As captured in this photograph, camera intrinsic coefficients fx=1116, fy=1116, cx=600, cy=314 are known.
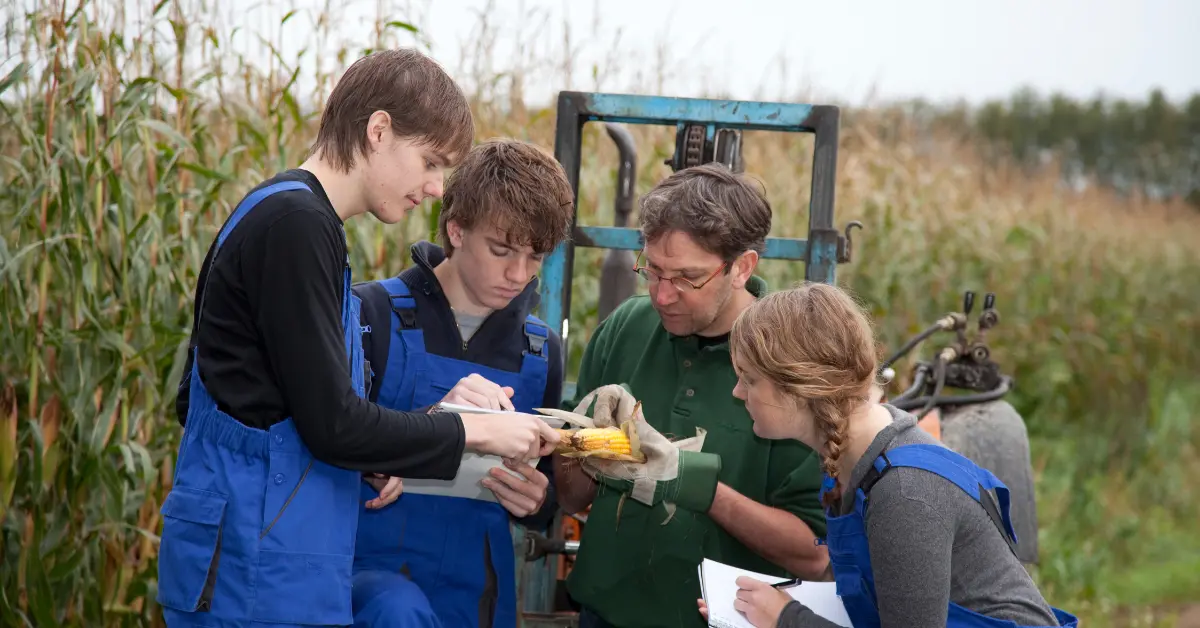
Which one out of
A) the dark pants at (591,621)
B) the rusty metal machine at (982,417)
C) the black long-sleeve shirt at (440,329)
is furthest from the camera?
the rusty metal machine at (982,417)

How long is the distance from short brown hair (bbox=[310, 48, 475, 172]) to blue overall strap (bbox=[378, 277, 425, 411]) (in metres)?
0.49

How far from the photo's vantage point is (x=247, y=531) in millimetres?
1907

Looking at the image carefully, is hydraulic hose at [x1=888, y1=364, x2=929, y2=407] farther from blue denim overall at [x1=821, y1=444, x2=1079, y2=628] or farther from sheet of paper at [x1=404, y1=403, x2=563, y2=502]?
sheet of paper at [x1=404, y1=403, x2=563, y2=502]

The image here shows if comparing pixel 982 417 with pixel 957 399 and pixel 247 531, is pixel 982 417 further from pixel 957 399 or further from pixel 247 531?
pixel 247 531

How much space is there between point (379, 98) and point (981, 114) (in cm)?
1801

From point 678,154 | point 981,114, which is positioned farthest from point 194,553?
point 981,114

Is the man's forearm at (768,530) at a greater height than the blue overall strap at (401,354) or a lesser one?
lesser

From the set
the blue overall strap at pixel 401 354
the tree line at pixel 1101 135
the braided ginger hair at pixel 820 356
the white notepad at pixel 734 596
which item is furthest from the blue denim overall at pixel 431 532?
the tree line at pixel 1101 135

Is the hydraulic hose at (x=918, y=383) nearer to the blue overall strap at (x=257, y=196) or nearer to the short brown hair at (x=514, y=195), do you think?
the short brown hair at (x=514, y=195)

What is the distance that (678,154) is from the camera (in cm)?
300

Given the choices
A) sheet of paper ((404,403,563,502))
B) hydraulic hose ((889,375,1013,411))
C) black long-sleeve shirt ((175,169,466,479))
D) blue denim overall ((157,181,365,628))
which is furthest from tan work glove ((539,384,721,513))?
hydraulic hose ((889,375,1013,411))

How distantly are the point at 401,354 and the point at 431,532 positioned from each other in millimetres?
396

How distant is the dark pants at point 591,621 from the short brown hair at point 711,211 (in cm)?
92

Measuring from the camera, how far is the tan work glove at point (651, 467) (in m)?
2.38
